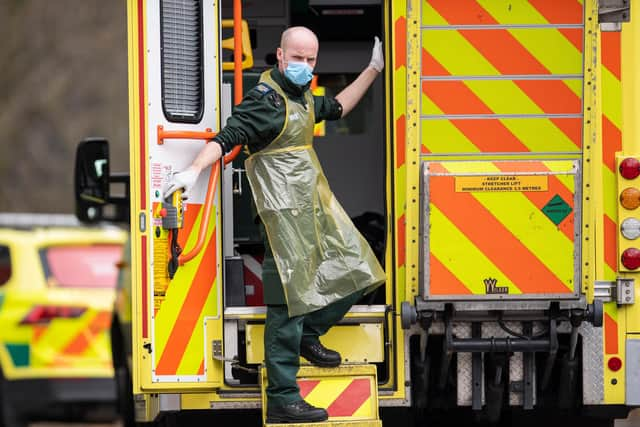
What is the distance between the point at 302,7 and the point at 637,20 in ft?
→ 7.97

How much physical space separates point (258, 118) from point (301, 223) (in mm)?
501

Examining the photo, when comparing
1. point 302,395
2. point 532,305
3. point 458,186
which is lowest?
point 302,395

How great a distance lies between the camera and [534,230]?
6.20 meters

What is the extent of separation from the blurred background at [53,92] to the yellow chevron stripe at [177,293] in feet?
65.9

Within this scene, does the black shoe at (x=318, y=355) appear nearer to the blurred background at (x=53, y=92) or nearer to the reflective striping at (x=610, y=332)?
the reflective striping at (x=610, y=332)

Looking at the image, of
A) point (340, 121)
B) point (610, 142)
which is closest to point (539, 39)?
point (610, 142)

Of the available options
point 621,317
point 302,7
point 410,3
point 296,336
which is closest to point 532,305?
point 621,317

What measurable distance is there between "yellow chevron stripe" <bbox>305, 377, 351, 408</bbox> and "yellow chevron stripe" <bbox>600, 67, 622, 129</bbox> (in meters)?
1.69

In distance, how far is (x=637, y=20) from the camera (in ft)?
21.2

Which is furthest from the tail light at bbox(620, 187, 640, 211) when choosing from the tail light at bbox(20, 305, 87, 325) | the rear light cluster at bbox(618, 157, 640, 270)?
the tail light at bbox(20, 305, 87, 325)

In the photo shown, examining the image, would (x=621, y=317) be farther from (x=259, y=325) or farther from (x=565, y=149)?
(x=259, y=325)

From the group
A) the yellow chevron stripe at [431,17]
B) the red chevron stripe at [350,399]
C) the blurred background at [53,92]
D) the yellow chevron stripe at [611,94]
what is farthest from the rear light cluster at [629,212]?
the blurred background at [53,92]

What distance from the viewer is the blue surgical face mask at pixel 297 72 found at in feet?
20.3

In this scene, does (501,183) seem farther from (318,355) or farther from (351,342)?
(318,355)
